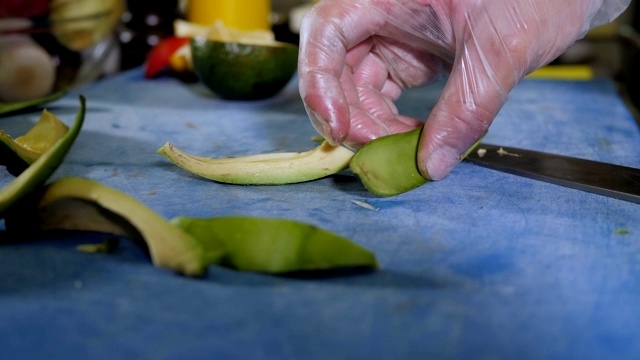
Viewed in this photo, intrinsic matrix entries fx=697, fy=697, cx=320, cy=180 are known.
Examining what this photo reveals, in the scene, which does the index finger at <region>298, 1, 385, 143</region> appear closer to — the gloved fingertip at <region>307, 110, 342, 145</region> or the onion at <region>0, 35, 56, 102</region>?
the gloved fingertip at <region>307, 110, 342, 145</region>

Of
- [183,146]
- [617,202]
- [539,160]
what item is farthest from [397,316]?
[183,146]

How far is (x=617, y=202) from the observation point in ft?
3.06

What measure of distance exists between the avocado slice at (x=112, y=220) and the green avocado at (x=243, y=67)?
2.63 ft

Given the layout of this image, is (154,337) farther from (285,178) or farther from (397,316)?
(285,178)

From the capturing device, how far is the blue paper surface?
57 cm

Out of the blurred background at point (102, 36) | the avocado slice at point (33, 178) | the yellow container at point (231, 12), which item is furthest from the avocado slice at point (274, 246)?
the yellow container at point (231, 12)

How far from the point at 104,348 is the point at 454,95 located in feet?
1.82

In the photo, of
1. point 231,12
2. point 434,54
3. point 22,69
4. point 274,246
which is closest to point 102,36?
point 22,69

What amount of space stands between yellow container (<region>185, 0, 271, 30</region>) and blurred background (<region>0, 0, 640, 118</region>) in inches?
5.1

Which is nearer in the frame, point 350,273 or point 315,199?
point 350,273

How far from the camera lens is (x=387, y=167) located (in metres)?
0.92

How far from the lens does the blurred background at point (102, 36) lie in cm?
150

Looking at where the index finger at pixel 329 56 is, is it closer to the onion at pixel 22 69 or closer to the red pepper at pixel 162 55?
the onion at pixel 22 69

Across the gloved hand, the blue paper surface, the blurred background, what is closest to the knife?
the blue paper surface
